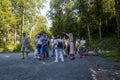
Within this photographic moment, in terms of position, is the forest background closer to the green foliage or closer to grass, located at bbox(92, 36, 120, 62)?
the green foliage

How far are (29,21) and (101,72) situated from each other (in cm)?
5638

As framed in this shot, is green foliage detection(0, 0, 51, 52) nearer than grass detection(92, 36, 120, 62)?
No

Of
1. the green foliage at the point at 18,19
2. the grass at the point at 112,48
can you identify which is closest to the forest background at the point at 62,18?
the green foliage at the point at 18,19

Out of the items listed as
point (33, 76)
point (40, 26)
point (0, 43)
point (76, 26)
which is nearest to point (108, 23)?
point (76, 26)

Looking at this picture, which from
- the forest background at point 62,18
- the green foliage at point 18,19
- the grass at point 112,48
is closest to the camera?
the grass at point 112,48

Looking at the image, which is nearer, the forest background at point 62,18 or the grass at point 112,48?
the grass at point 112,48

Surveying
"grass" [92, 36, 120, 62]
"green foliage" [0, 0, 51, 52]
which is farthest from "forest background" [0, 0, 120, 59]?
"grass" [92, 36, 120, 62]

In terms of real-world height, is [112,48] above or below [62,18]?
below

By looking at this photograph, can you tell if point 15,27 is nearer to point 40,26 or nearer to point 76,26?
point 40,26

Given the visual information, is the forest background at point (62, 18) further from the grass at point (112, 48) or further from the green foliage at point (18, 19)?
the grass at point (112, 48)

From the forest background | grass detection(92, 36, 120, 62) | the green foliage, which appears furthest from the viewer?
the forest background

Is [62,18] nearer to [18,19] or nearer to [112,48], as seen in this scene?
[18,19]

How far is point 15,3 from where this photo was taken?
217 ft

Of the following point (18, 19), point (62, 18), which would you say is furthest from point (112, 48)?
point (62, 18)
